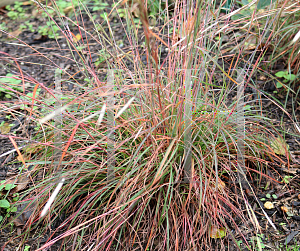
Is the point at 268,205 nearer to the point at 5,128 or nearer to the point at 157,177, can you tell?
the point at 157,177

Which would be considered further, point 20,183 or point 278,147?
point 278,147

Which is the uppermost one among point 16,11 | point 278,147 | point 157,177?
point 16,11

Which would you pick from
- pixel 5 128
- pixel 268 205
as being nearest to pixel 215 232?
pixel 268 205

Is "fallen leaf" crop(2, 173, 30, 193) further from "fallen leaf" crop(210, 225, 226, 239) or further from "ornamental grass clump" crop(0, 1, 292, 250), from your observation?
"fallen leaf" crop(210, 225, 226, 239)

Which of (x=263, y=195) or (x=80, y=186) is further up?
(x=80, y=186)

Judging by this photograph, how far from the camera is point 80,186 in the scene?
1789 millimetres

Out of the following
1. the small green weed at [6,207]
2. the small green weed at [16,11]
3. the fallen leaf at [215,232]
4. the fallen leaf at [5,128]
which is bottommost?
the fallen leaf at [215,232]

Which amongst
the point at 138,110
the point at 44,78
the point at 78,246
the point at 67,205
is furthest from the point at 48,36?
the point at 78,246

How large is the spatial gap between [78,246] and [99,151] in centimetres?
52

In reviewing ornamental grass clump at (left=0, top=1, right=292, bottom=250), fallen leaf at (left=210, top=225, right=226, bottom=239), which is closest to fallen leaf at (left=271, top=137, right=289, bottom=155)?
ornamental grass clump at (left=0, top=1, right=292, bottom=250)

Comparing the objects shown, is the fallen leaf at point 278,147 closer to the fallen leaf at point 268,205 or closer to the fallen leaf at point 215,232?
the fallen leaf at point 268,205

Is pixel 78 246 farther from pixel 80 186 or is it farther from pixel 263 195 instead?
pixel 263 195

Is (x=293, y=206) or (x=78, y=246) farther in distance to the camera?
(x=293, y=206)

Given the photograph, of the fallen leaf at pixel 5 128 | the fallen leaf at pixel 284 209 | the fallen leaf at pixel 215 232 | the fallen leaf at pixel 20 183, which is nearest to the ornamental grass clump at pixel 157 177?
the fallen leaf at pixel 215 232
